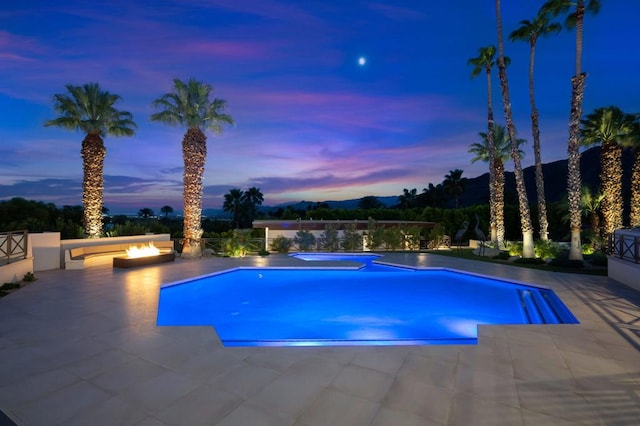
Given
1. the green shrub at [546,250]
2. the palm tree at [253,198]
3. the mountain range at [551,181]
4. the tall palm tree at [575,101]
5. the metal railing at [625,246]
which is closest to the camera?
the metal railing at [625,246]

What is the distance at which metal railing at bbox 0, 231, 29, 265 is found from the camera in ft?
30.7

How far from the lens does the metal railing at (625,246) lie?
29.8ft

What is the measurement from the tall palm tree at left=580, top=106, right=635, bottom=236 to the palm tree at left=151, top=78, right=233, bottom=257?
2125 cm

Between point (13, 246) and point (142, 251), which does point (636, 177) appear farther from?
point (13, 246)

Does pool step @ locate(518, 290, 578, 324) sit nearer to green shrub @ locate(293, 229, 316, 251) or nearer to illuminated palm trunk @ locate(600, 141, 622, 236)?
green shrub @ locate(293, 229, 316, 251)

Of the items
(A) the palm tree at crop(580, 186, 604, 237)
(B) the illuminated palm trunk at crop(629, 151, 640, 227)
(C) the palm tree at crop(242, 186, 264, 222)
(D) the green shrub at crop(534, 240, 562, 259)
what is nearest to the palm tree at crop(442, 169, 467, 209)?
(A) the palm tree at crop(580, 186, 604, 237)

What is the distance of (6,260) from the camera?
9219 millimetres

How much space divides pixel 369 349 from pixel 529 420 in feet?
6.88

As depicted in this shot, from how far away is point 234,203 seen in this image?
5050cm

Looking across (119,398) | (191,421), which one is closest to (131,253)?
(119,398)

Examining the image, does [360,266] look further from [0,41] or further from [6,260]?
[0,41]

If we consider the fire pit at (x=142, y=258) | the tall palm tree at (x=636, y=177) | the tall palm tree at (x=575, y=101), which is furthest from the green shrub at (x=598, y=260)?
the fire pit at (x=142, y=258)

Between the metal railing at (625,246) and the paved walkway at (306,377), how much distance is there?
4.19 metres

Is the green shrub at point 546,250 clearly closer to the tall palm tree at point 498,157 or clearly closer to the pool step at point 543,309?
the tall palm tree at point 498,157
